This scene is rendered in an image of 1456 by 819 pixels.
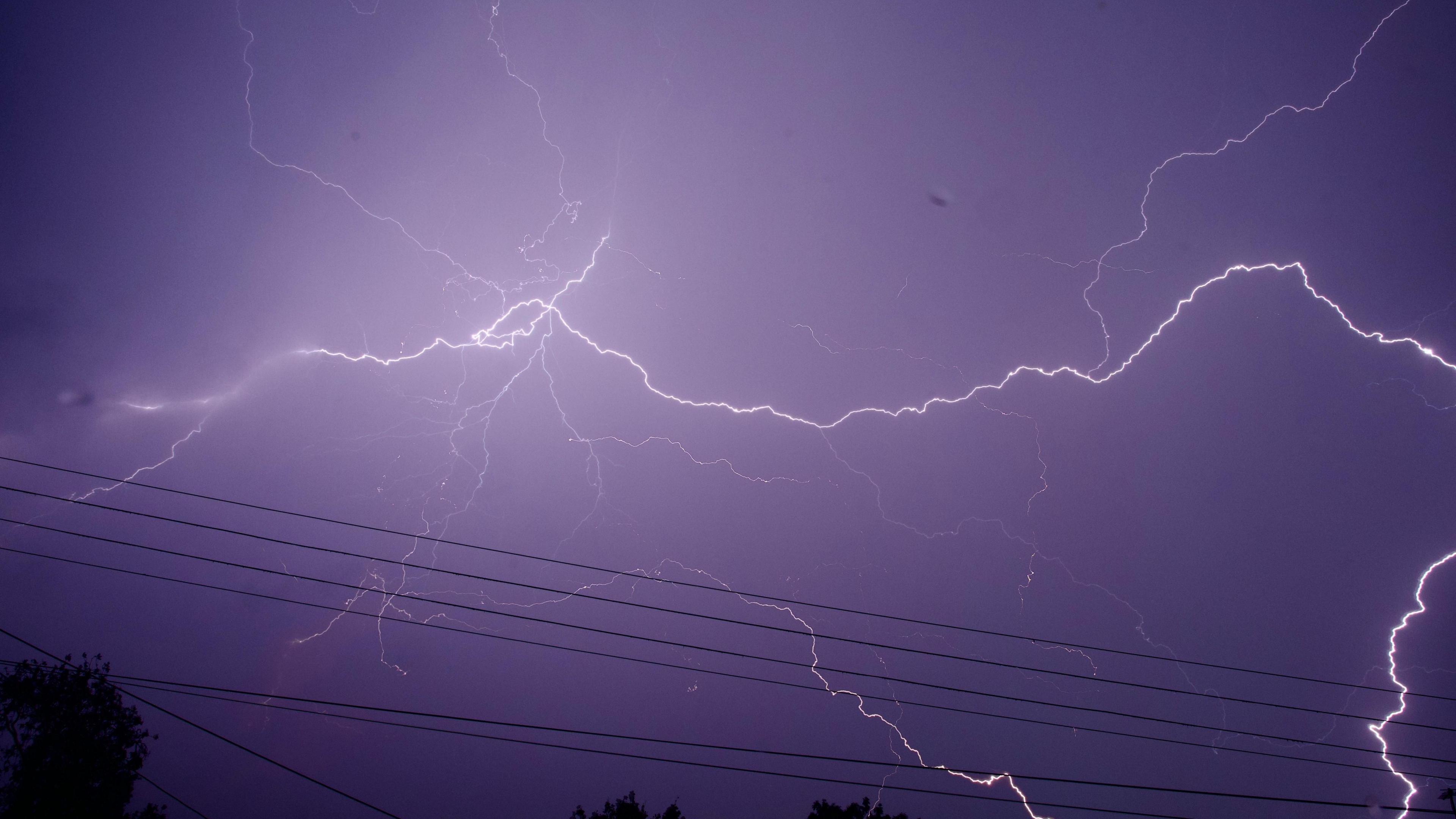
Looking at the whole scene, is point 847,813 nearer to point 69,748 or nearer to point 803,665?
point 803,665

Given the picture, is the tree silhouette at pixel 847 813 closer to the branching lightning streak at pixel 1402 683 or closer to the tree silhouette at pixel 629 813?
the tree silhouette at pixel 629 813

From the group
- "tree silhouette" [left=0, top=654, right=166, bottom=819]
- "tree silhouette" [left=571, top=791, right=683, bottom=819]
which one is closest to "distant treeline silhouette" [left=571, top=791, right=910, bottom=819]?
"tree silhouette" [left=571, top=791, right=683, bottom=819]

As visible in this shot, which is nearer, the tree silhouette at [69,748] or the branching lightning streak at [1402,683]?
the tree silhouette at [69,748]

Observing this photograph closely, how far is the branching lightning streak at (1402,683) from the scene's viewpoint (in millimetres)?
7172

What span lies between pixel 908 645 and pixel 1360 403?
706 cm

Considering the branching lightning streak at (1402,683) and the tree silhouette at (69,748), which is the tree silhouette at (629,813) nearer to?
the tree silhouette at (69,748)

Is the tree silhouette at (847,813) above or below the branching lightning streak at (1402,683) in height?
below

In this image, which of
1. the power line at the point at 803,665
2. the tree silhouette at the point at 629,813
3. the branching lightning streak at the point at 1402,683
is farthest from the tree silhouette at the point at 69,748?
the branching lightning streak at the point at 1402,683

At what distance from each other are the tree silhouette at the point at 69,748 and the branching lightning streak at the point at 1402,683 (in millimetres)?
14559

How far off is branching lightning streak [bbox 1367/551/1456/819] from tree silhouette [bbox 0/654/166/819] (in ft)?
47.8

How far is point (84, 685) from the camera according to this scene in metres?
5.71

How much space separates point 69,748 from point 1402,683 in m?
15.7

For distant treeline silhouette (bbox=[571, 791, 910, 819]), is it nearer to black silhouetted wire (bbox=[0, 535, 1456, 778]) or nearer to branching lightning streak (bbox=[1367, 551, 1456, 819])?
black silhouetted wire (bbox=[0, 535, 1456, 778])

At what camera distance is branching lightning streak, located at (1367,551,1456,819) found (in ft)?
23.5
